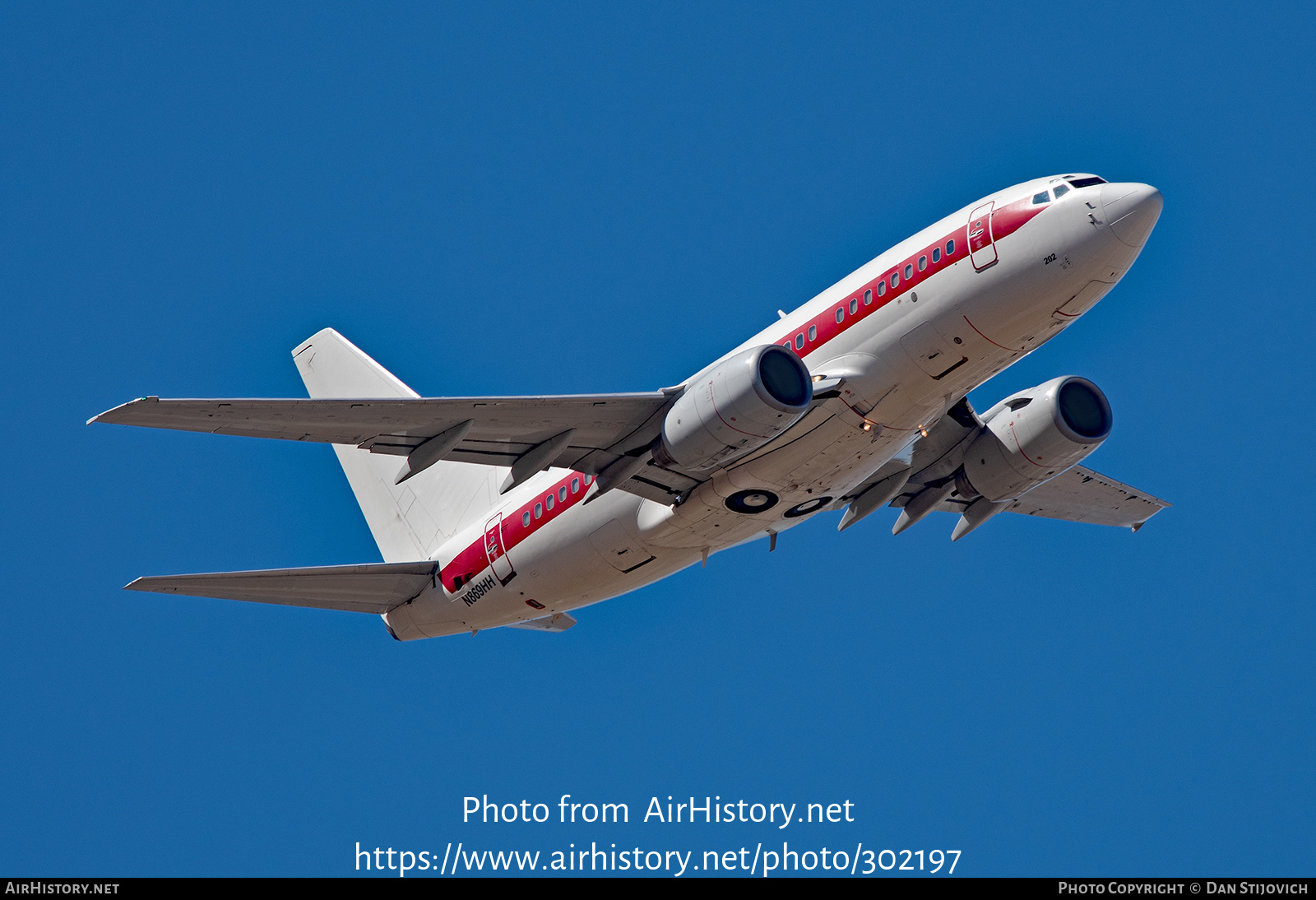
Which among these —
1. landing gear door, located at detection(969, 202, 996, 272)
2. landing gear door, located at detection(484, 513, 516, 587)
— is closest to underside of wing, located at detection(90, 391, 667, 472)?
landing gear door, located at detection(484, 513, 516, 587)

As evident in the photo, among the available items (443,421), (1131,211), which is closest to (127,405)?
(443,421)

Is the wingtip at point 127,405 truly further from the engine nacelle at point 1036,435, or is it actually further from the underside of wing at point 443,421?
the engine nacelle at point 1036,435

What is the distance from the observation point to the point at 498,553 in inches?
1410

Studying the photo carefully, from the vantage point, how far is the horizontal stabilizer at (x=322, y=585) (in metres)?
33.8

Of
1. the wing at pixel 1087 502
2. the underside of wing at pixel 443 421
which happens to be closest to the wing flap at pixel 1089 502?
the wing at pixel 1087 502

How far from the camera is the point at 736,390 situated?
28.8 meters

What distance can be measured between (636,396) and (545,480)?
5452 mm

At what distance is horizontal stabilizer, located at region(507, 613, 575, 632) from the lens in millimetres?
40281

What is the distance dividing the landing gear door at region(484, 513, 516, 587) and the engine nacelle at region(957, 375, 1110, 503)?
1204 centimetres

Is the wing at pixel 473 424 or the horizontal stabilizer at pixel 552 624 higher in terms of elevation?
the horizontal stabilizer at pixel 552 624

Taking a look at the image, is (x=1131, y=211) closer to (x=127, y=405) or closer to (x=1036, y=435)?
(x=1036, y=435)

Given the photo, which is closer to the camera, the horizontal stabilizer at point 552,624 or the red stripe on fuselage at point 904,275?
the red stripe on fuselage at point 904,275

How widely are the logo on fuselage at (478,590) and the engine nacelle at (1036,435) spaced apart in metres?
12.6
